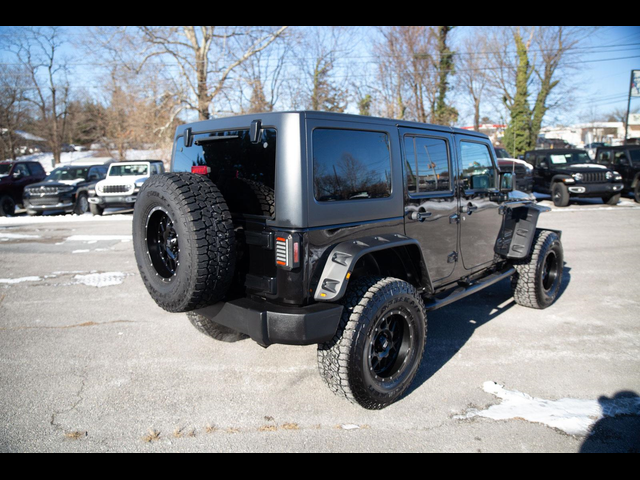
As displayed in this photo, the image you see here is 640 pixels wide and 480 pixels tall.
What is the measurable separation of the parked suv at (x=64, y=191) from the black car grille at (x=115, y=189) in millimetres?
1165

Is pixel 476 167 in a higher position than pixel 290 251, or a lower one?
higher

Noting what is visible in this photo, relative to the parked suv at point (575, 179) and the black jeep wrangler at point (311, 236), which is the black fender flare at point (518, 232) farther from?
the parked suv at point (575, 179)

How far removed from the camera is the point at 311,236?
278 centimetres

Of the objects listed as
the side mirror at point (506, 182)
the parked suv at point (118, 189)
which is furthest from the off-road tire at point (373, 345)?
the parked suv at point (118, 189)

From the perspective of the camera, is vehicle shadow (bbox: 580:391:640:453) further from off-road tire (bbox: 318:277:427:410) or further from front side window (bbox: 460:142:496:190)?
front side window (bbox: 460:142:496:190)

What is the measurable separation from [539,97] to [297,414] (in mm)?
34251

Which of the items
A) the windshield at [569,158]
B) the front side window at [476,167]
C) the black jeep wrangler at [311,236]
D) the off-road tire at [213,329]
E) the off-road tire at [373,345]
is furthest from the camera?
the windshield at [569,158]

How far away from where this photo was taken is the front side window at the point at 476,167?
425 centimetres

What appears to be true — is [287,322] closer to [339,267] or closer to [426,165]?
[339,267]

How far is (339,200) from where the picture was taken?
9.66 ft

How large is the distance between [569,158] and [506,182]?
12.8 meters

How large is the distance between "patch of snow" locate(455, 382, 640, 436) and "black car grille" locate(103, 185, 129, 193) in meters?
12.6

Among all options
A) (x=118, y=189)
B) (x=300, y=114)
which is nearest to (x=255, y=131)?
(x=300, y=114)
